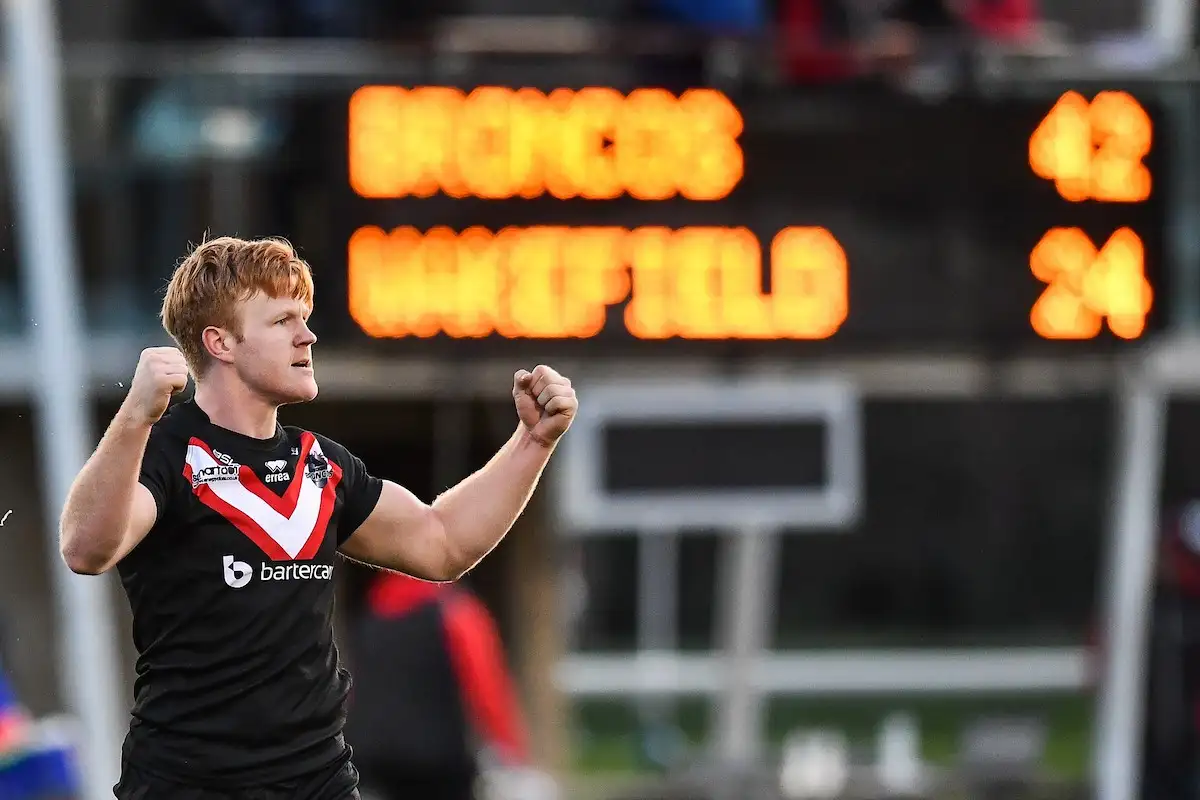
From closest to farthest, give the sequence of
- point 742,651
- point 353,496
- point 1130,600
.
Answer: point 353,496
point 742,651
point 1130,600

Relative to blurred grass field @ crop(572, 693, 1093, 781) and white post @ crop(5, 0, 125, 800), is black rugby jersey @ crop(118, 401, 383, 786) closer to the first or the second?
white post @ crop(5, 0, 125, 800)

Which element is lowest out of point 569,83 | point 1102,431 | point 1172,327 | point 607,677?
point 607,677

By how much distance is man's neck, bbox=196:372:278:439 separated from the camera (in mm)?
2105

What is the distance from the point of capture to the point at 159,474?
2023mm

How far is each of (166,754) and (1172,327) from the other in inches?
236

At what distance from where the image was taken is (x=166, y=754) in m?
2.04

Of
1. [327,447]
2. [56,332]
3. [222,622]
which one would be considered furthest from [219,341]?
[56,332]

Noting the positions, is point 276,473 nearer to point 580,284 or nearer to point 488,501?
point 488,501

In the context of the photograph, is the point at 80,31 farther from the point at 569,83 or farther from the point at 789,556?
the point at 789,556

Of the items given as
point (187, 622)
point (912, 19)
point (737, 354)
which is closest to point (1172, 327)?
point (912, 19)

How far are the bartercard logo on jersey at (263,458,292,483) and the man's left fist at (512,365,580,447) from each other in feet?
0.81

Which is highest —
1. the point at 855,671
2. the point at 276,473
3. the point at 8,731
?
the point at 276,473

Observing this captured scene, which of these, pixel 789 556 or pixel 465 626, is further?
pixel 789 556

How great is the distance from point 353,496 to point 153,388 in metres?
0.33
